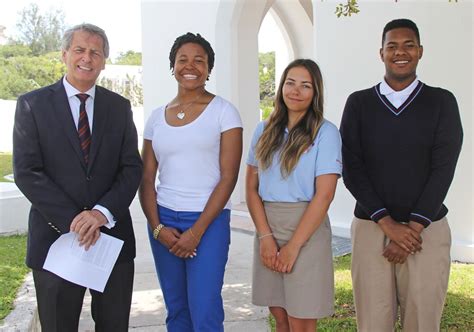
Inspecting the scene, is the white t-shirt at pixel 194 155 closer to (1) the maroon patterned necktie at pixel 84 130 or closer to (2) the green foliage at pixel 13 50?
(1) the maroon patterned necktie at pixel 84 130

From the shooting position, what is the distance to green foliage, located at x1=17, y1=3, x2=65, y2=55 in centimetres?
3644

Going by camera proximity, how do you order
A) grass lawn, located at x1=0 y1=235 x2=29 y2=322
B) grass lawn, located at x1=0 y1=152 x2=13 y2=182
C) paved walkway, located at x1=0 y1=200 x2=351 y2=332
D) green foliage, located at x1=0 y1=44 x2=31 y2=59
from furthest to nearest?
green foliage, located at x1=0 y1=44 x2=31 y2=59
grass lawn, located at x1=0 y1=152 x2=13 y2=182
grass lawn, located at x1=0 y1=235 x2=29 y2=322
paved walkway, located at x1=0 y1=200 x2=351 y2=332

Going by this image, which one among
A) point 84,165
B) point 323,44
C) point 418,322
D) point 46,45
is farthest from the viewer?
point 46,45

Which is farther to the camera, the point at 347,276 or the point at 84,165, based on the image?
the point at 347,276

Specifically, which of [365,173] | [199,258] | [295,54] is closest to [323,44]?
[365,173]

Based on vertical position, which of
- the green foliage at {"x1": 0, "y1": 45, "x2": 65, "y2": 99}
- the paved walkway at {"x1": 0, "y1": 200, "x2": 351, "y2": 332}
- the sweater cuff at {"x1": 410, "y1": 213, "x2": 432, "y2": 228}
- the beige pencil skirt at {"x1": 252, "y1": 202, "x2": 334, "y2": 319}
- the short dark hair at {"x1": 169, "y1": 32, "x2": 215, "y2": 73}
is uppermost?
the green foliage at {"x1": 0, "y1": 45, "x2": 65, "y2": 99}

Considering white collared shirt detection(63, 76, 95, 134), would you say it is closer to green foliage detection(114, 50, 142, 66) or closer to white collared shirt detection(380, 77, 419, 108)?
white collared shirt detection(380, 77, 419, 108)

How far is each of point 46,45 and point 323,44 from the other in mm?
33245

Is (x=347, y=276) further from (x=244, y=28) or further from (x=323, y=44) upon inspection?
(x=244, y=28)

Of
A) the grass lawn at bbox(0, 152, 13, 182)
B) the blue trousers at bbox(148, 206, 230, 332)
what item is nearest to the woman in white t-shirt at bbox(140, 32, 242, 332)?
the blue trousers at bbox(148, 206, 230, 332)

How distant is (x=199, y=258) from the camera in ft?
9.85

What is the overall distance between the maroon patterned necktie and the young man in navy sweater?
1.43m

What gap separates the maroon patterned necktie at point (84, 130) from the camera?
282cm

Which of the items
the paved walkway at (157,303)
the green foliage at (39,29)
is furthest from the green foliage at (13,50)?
A: the paved walkway at (157,303)
